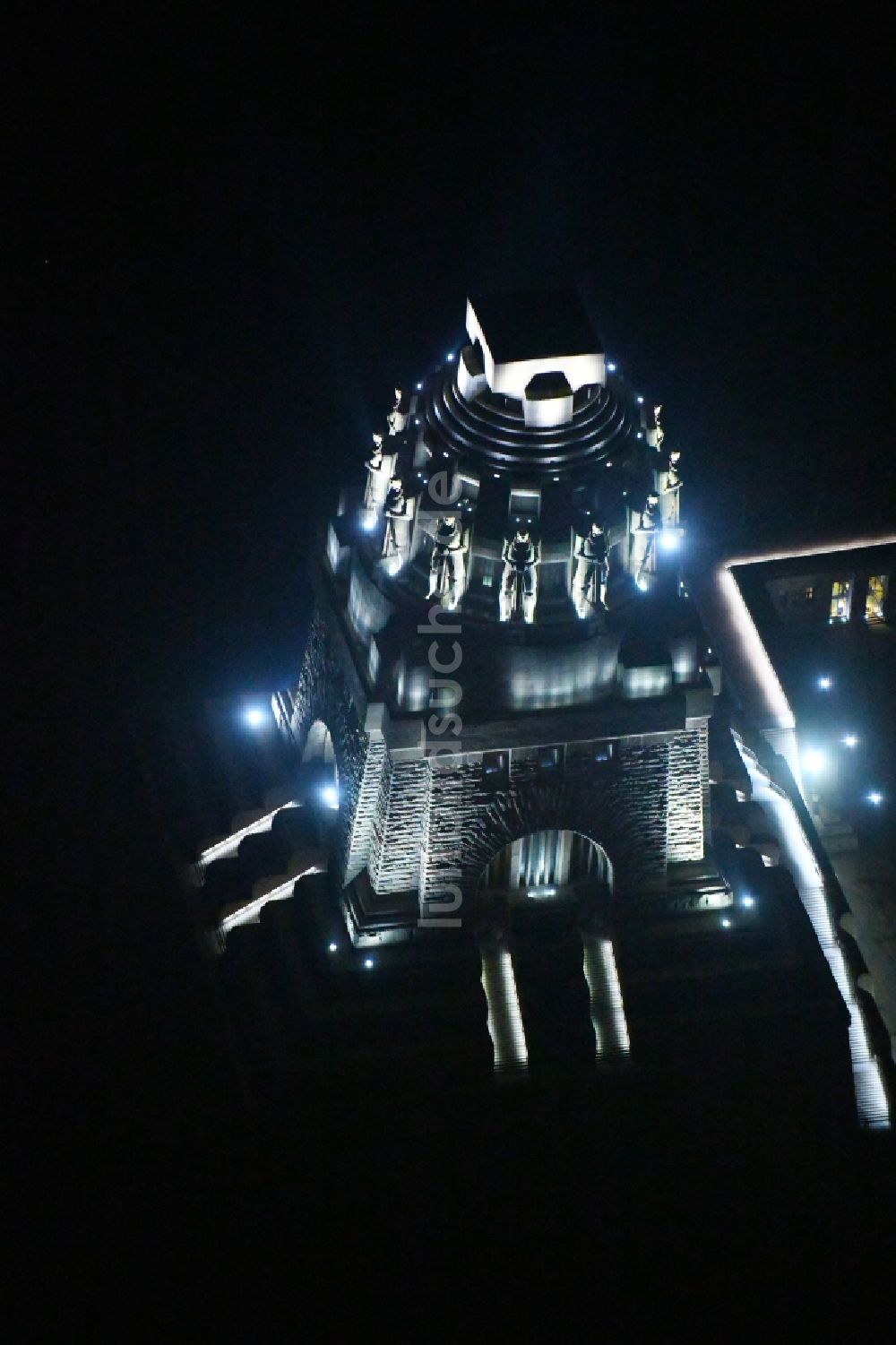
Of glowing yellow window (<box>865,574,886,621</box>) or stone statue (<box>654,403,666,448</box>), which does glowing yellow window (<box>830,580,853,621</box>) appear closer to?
glowing yellow window (<box>865,574,886,621</box>)

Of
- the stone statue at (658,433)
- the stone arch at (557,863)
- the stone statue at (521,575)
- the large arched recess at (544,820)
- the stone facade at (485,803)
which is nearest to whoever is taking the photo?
the stone statue at (521,575)

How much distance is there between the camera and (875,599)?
1800 inches

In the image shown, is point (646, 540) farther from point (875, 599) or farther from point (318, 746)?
point (875, 599)

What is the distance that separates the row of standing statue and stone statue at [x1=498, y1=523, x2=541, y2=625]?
0.05 feet

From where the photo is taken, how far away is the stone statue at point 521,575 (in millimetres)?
31734

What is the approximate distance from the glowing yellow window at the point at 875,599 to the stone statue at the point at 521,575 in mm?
15697

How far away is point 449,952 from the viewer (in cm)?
3516

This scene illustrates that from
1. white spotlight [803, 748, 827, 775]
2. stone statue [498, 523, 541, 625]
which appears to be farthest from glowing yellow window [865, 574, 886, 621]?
stone statue [498, 523, 541, 625]

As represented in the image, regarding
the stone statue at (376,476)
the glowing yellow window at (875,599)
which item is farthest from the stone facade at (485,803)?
the glowing yellow window at (875,599)

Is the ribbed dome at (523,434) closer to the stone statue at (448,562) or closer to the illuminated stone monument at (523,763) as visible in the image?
the illuminated stone monument at (523,763)

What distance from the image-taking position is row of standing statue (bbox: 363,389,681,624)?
32.0 metres

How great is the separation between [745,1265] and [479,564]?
13417 mm

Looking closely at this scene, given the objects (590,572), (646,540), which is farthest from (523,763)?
(646,540)

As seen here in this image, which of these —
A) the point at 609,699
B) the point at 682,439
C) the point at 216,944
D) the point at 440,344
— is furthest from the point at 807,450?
the point at 216,944
